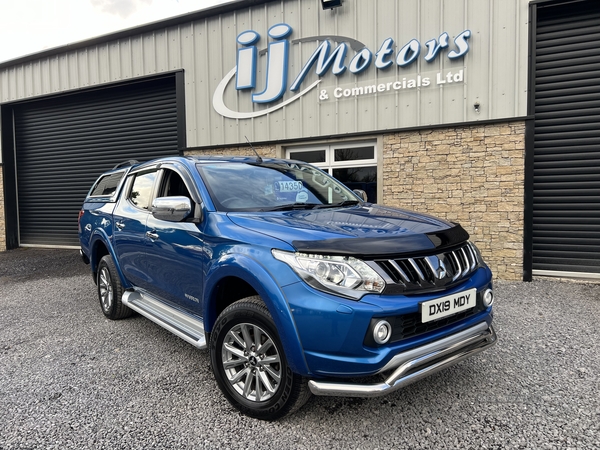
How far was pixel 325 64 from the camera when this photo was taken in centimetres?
736

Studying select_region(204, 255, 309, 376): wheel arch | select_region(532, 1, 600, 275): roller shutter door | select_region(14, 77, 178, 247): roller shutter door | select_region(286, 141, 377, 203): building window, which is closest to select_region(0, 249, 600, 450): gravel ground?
select_region(204, 255, 309, 376): wheel arch

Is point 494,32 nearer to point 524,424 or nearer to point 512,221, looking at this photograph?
point 512,221

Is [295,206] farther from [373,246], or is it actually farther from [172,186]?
[172,186]

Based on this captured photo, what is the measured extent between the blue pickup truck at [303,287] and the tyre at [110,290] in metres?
1.12

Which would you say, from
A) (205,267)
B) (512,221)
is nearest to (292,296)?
(205,267)

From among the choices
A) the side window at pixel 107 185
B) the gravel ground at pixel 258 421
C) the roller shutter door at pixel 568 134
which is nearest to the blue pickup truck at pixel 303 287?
the gravel ground at pixel 258 421

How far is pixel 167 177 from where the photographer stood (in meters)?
3.51

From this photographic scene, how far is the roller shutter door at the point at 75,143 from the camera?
9.87 metres

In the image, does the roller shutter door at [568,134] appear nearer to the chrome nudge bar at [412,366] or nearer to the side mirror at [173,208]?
the chrome nudge bar at [412,366]

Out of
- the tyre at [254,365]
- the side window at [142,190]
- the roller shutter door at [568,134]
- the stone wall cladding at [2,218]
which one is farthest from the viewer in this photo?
the stone wall cladding at [2,218]

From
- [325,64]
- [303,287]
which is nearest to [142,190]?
[303,287]

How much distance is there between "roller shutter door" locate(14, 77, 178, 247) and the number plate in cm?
875

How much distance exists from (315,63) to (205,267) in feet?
19.7

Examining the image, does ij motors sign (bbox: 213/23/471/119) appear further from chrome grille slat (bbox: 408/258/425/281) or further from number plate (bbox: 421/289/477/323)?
chrome grille slat (bbox: 408/258/425/281)
